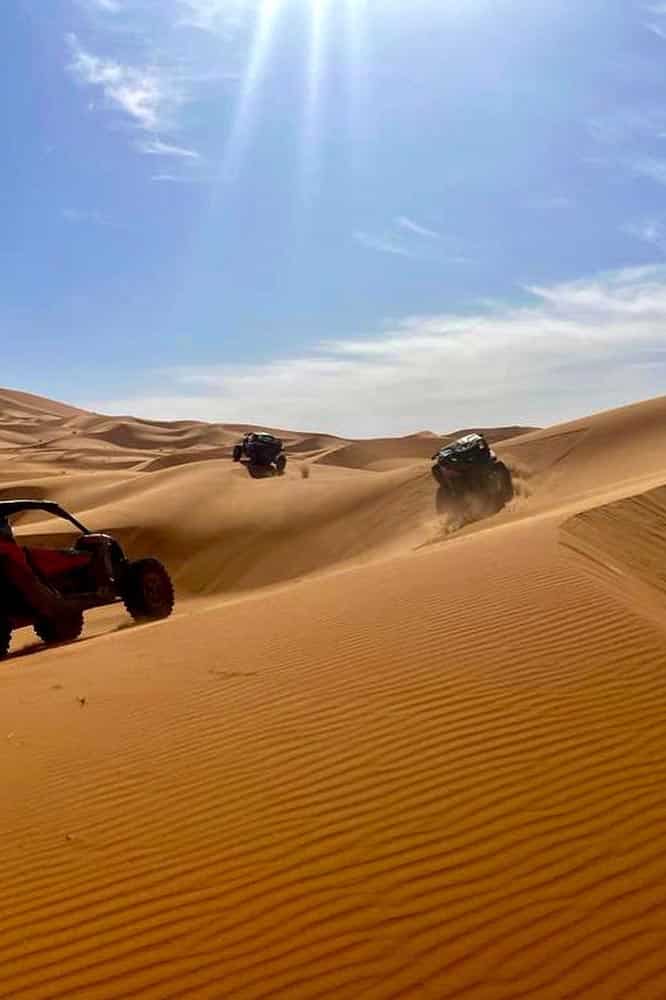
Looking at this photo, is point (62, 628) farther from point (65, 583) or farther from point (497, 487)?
point (497, 487)

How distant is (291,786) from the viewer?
14.0 ft

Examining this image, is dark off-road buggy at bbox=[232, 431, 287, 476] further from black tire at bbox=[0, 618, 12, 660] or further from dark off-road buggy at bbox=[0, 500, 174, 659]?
black tire at bbox=[0, 618, 12, 660]

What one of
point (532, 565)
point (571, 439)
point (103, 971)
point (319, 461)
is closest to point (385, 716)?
point (103, 971)

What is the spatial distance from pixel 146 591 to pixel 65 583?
128cm

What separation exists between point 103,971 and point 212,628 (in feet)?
18.7

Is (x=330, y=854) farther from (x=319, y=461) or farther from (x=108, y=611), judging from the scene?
(x=319, y=461)

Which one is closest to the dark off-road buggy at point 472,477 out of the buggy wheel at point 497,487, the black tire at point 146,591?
the buggy wheel at point 497,487

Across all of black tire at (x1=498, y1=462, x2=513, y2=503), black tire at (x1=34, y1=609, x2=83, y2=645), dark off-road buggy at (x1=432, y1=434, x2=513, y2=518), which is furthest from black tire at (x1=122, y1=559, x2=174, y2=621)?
black tire at (x1=498, y1=462, x2=513, y2=503)

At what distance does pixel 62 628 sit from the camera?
1086 centimetres

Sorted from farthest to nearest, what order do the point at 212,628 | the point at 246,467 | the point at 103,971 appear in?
the point at 246,467, the point at 212,628, the point at 103,971

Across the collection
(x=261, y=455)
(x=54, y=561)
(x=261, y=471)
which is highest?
(x=261, y=455)

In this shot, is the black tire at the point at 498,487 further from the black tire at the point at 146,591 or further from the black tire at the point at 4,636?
the black tire at the point at 4,636

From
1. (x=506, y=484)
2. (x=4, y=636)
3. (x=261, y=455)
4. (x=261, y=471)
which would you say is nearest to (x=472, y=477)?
(x=506, y=484)

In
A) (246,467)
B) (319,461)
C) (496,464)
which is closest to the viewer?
(496,464)
